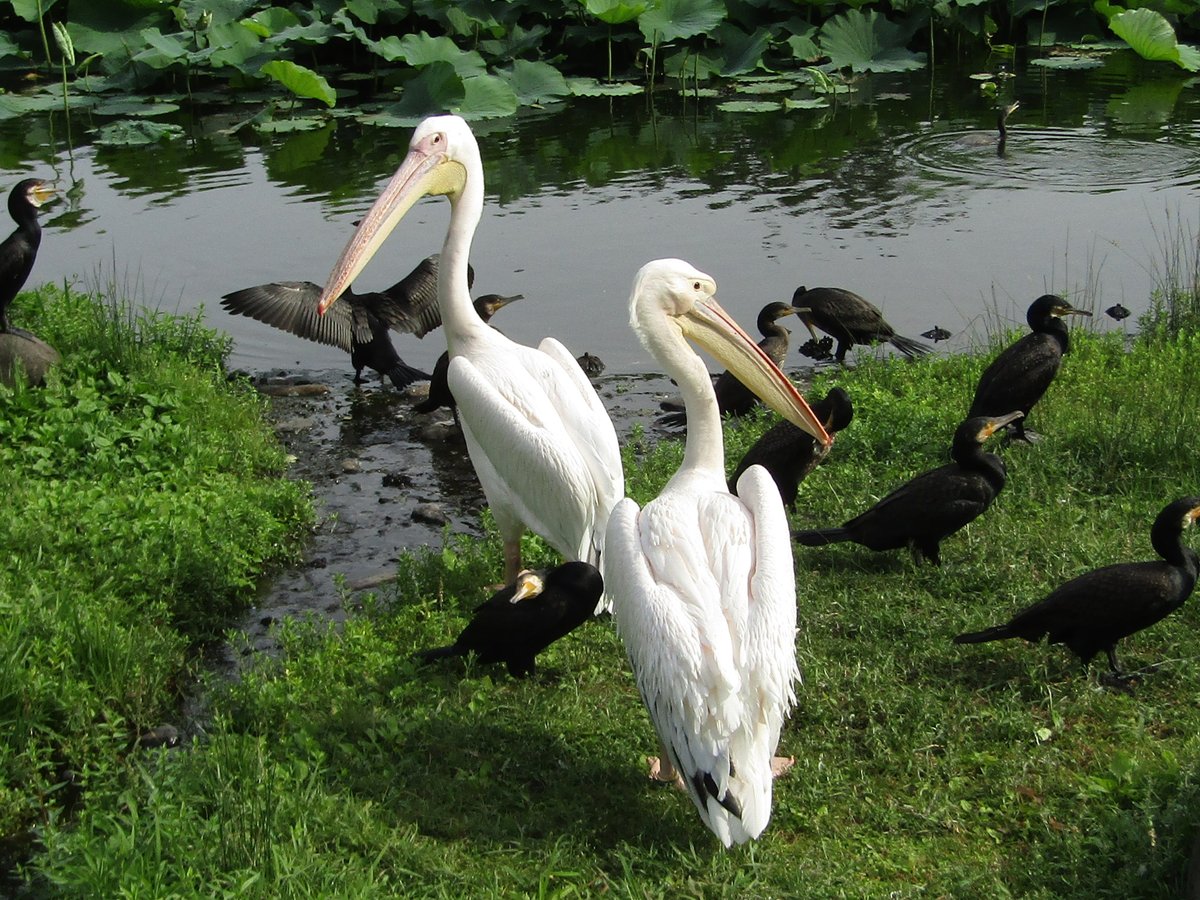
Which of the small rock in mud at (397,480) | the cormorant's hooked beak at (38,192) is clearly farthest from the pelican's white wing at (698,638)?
the cormorant's hooked beak at (38,192)

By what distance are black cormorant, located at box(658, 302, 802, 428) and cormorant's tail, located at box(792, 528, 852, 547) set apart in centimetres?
157

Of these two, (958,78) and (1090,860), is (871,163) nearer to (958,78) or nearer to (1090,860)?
(958,78)

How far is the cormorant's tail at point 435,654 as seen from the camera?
4.39m

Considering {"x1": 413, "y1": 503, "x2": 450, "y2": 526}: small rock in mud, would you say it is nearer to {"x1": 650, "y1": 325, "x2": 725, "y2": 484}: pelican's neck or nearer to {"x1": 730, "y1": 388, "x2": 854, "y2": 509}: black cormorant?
{"x1": 730, "y1": 388, "x2": 854, "y2": 509}: black cormorant

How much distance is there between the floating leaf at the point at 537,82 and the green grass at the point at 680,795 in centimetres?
907

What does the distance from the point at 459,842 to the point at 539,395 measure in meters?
1.94

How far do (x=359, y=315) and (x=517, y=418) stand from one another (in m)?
2.82

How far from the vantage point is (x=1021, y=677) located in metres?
4.13

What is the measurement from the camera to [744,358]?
4332mm

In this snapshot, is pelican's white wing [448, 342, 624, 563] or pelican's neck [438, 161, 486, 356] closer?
pelican's white wing [448, 342, 624, 563]

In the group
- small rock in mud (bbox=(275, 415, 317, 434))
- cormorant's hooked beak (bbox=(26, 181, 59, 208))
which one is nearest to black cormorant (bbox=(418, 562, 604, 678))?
small rock in mud (bbox=(275, 415, 317, 434))

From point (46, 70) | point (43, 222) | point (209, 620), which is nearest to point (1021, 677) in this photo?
point (209, 620)

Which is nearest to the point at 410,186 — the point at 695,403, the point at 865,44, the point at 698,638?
the point at 695,403

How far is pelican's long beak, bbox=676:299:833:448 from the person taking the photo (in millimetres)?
4270
